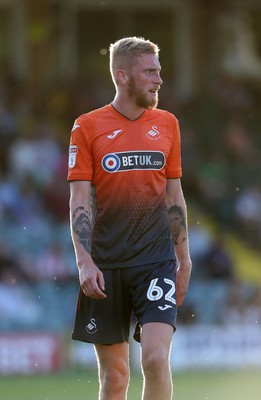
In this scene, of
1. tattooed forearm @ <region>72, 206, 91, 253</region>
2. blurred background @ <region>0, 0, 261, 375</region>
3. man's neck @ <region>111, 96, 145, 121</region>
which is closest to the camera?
tattooed forearm @ <region>72, 206, 91, 253</region>

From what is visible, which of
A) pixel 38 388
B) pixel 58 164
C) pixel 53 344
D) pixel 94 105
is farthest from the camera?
pixel 94 105

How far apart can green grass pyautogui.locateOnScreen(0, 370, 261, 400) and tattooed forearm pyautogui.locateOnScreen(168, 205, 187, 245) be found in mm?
4645

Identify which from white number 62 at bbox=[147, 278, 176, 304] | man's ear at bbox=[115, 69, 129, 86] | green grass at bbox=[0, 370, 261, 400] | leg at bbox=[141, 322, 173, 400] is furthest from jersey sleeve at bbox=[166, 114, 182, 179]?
green grass at bbox=[0, 370, 261, 400]

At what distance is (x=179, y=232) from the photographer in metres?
8.55

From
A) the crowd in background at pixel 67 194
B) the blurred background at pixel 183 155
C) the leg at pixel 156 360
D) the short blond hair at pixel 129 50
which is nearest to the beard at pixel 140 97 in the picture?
the short blond hair at pixel 129 50

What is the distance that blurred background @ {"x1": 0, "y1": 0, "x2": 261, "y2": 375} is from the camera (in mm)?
17281

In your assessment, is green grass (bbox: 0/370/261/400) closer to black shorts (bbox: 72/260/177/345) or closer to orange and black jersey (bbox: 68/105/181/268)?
black shorts (bbox: 72/260/177/345)

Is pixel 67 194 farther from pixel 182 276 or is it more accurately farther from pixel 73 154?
pixel 73 154

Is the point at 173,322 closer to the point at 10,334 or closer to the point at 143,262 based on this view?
the point at 143,262

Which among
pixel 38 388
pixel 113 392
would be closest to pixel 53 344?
pixel 38 388

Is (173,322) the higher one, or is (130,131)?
(130,131)

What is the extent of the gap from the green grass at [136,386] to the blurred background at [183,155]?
1.84ft

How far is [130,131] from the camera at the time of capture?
8328 millimetres

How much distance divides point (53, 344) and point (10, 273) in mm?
1428
